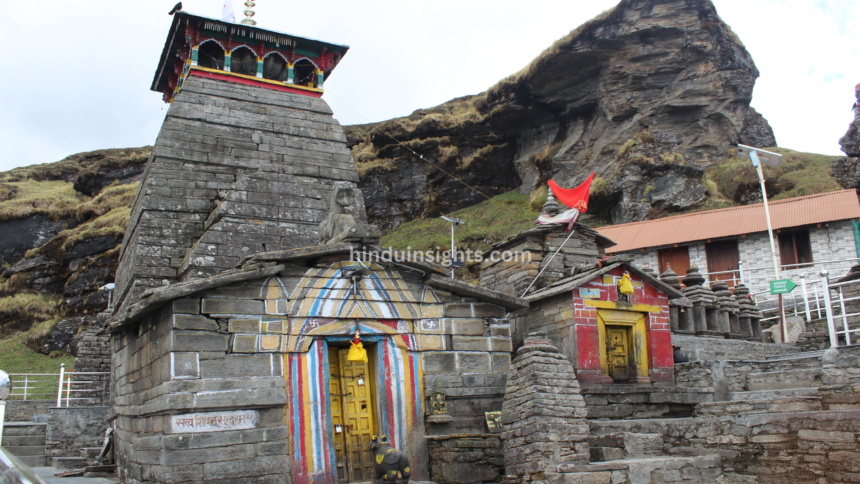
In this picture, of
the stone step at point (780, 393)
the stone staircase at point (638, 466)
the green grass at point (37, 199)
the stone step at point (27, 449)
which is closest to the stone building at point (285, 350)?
the stone staircase at point (638, 466)

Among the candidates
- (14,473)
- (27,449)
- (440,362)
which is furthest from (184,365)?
(27,449)

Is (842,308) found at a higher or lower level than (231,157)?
lower

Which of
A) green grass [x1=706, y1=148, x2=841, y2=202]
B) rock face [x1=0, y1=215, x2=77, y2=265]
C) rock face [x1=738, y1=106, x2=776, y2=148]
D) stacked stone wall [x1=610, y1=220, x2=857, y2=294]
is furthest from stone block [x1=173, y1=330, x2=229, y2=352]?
rock face [x1=738, y1=106, x2=776, y2=148]

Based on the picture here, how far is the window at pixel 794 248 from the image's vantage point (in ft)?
84.1

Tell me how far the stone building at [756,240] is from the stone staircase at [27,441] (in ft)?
73.0

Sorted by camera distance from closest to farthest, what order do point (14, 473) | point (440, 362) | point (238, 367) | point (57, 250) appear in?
point (14, 473) < point (238, 367) < point (440, 362) < point (57, 250)

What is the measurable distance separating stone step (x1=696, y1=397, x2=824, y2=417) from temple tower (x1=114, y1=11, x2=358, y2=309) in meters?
8.05

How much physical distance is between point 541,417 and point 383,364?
293 cm

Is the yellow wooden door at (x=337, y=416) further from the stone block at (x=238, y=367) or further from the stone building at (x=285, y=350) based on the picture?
the stone block at (x=238, y=367)

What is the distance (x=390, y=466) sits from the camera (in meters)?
9.05

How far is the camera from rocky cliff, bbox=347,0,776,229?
36656mm

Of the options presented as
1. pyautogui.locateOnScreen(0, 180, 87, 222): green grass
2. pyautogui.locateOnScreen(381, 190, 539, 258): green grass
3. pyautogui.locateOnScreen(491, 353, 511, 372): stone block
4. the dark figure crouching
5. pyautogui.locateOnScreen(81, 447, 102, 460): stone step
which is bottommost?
pyautogui.locateOnScreen(81, 447, 102, 460): stone step

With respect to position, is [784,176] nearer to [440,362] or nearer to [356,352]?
[440,362]

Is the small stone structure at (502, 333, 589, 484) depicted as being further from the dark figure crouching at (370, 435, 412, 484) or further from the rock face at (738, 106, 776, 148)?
the rock face at (738, 106, 776, 148)
